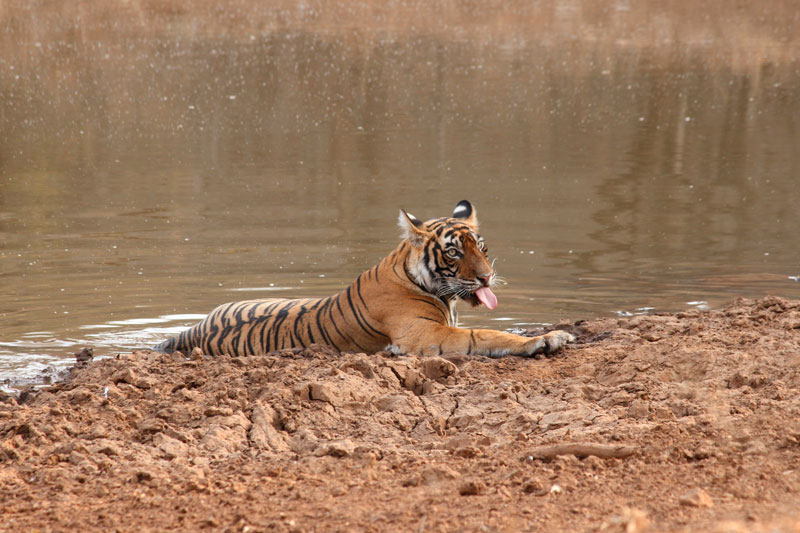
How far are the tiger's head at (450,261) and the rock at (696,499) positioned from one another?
2709 millimetres

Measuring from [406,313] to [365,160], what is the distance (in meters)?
A: 10.3

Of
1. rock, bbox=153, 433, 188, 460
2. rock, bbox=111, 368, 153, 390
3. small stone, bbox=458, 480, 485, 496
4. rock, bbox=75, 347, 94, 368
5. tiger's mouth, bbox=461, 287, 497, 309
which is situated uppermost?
tiger's mouth, bbox=461, 287, 497, 309

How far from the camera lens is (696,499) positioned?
3324mm

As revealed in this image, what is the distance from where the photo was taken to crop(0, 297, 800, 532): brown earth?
11.3 feet

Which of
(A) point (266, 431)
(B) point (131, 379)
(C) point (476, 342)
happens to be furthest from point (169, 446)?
(C) point (476, 342)

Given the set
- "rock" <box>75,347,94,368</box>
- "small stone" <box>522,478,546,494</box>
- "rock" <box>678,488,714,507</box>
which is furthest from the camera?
"rock" <box>75,347,94,368</box>

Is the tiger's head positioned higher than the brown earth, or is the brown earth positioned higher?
the tiger's head

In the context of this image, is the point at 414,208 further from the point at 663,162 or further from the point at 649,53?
the point at 649,53

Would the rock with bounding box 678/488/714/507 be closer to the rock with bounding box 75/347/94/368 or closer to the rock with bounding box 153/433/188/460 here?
the rock with bounding box 153/433/188/460

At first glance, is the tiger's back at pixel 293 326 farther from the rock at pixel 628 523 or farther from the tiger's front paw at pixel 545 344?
the rock at pixel 628 523

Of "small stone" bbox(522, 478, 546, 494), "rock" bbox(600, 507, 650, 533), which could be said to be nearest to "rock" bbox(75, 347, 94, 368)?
"small stone" bbox(522, 478, 546, 494)

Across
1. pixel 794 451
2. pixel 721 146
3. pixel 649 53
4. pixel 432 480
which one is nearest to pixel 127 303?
pixel 432 480

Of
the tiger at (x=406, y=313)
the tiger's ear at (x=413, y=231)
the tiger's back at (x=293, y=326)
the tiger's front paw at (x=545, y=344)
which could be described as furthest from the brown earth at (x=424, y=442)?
the tiger's ear at (x=413, y=231)

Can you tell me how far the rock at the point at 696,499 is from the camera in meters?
3.31
